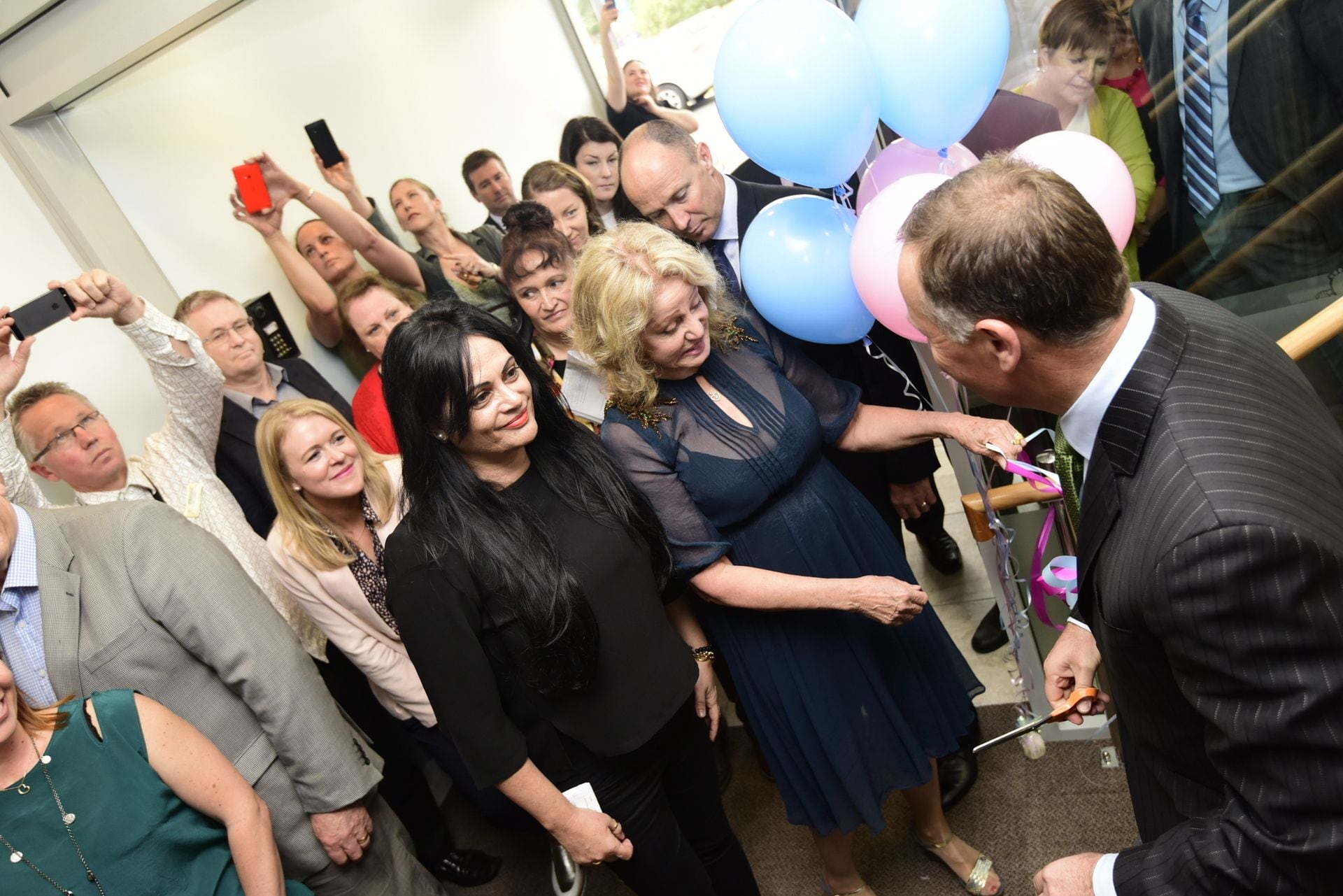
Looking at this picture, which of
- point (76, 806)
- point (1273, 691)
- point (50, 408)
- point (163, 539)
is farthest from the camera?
point (50, 408)

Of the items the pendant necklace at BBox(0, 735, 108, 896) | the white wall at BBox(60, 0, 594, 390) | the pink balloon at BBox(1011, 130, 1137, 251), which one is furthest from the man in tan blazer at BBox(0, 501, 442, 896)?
the white wall at BBox(60, 0, 594, 390)

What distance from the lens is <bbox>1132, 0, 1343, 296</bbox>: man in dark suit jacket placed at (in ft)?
6.38

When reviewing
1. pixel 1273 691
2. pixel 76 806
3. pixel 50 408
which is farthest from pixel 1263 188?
pixel 50 408

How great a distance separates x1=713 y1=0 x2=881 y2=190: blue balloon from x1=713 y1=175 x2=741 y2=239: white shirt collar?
0.34 m

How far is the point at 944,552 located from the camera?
299 centimetres

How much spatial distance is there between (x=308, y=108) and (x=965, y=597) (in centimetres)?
297

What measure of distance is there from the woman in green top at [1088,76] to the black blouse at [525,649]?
1395 mm

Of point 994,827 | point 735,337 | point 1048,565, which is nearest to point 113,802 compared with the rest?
point 735,337

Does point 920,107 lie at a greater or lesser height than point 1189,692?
greater

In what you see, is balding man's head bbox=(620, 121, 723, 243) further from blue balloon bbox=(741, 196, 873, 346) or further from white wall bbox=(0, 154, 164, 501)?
white wall bbox=(0, 154, 164, 501)

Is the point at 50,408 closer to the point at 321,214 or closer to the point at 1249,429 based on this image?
the point at 321,214

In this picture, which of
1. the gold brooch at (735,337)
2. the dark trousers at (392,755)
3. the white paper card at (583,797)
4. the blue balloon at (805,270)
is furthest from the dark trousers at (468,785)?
the blue balloon at (805,270)

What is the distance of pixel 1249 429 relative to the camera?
2.73ft

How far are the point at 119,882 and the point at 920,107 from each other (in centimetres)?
184
